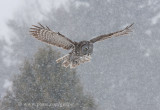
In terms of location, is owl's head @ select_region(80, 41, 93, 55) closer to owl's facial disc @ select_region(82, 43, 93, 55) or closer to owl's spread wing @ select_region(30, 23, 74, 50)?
owl's facial disc @ select_region(82, 43, 93, 55)

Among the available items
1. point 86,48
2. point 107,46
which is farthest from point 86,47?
point 107,46

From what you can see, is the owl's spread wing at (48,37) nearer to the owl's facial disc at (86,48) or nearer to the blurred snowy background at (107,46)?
the owl's facial disc at (86,48)

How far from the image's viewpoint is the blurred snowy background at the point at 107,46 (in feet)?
227

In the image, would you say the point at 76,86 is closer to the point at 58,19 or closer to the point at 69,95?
the point at 69,95

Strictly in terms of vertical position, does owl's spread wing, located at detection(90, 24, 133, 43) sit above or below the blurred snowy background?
below

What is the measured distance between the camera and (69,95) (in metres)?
19.5

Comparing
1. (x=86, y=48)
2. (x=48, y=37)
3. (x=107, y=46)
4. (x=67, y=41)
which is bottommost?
(x=86, y=48)

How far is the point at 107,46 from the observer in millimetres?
99312

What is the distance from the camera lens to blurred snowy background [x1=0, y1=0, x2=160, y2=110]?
6925 cm

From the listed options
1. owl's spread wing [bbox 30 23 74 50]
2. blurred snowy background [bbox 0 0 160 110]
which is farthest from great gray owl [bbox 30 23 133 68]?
blurred snowy background [bbox 0 0 160 110]

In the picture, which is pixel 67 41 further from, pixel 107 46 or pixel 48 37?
pixel 107 46

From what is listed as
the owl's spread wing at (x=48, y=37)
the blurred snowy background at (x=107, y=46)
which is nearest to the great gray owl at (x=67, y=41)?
the owl's spread wing at (x=48, y=37)

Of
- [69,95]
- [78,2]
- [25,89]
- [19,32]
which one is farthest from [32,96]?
[78,2]

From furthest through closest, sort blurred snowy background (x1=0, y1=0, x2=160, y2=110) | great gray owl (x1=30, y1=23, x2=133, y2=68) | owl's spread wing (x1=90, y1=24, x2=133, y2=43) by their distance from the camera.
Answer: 1. blurred snowy background (x1=0, y1=0, x2=160, y2=110)
2. owl's spread wing (x1=90, y1=24, x2=133, y2=43)
3. great gray owl (x1=30, y1=23, x2=133, y2=68)
